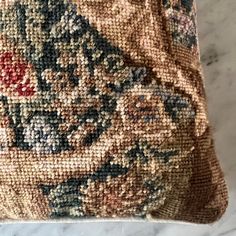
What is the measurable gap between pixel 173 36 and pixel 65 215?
0.71 ft

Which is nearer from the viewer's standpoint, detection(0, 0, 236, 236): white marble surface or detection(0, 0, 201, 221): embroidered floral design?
detection(0, 0, 201, 221): embroidered floral design

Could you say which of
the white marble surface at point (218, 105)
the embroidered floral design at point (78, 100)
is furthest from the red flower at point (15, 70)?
the white marble surface at point (218, 105)

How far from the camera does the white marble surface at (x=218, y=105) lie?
943 mm

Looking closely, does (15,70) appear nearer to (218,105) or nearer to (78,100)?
(78,100)

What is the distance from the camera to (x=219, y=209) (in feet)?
2.29

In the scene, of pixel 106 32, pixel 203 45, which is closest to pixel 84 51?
pixel 106 32

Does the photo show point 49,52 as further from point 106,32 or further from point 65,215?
point 65,215

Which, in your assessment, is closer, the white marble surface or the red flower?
the red flower

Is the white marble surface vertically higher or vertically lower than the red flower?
lower

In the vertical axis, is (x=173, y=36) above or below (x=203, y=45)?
above

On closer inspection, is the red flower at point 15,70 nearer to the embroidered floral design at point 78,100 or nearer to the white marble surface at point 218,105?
the embroidered floral design at point 78,100

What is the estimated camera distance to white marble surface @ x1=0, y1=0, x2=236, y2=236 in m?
0.94

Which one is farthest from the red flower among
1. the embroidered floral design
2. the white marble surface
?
the white marble surface

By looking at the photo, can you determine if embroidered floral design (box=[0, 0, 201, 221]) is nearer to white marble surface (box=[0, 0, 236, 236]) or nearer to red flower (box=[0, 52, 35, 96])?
red flower (box=[0, 52, 35, 96])
